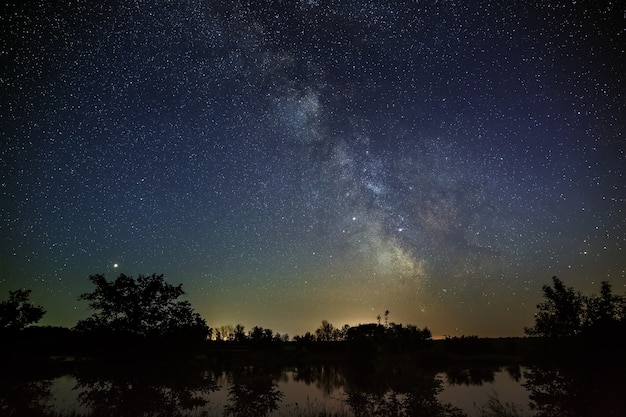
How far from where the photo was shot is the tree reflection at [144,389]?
2255 cm

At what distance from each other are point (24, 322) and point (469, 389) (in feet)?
160

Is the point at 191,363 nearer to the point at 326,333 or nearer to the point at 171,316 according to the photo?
the point at 171,316

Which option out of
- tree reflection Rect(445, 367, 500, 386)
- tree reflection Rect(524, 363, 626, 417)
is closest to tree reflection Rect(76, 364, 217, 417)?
tree reflection Rect(524, 363, 626, 417)

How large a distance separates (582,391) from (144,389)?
26.4m

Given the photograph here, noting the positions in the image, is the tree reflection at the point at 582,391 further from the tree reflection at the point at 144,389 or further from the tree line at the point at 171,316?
the tree reflection at the point at 144,389

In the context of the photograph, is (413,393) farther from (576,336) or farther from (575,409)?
(576,336)

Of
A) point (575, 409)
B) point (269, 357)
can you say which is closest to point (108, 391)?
point (575, 409)

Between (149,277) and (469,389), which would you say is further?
(469,389)

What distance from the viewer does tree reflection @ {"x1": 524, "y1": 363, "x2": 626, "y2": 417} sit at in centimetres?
1880

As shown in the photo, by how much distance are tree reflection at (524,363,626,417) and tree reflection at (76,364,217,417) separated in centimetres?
2128

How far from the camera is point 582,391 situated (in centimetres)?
2055

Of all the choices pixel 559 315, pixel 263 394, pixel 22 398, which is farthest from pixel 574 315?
pixel 22 398

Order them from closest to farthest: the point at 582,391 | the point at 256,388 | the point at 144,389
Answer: the point at 582,391
the point at 144,389
the point at 256,388

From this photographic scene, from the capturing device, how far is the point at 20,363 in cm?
3297
